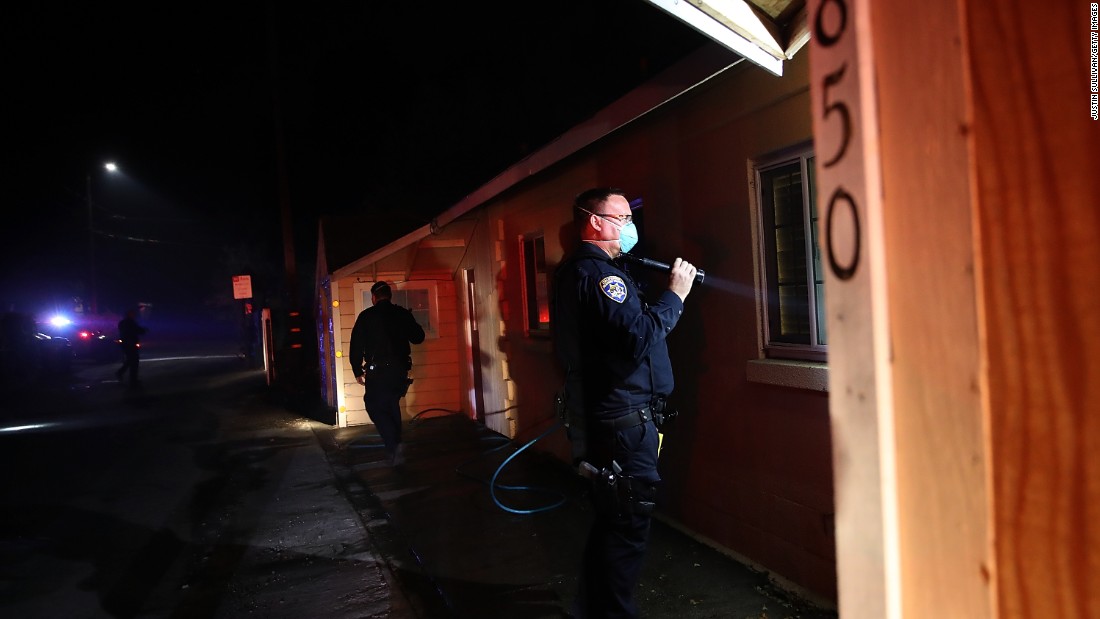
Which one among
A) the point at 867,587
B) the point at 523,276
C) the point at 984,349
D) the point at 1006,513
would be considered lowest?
the point at 867,587

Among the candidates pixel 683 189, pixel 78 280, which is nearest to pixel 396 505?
pixel 683 189

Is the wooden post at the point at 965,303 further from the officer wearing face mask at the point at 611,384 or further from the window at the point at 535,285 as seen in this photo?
the window at the point at 535,285

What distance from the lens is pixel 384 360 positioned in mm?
7648

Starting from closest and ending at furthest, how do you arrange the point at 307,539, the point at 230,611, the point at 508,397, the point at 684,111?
the point at 230,611
the point at 684,111
the point at 307,539
the point at 508,397

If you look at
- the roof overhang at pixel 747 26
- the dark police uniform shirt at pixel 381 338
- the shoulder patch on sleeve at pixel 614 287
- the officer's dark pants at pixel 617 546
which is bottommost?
the officer's dark pants at pixel 617 546

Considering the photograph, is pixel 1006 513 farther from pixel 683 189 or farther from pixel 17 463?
pixel 17 463

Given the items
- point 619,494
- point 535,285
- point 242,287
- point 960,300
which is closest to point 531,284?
point 535,285

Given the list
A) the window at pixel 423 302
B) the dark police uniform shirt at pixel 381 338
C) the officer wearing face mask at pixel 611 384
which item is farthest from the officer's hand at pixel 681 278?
the window at pixel 423 302

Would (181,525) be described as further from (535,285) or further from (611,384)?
(611,384)

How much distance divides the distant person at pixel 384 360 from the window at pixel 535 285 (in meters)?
1.45

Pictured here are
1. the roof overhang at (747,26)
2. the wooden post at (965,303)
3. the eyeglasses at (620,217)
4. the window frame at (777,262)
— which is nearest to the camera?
the wooden post at (965,303)

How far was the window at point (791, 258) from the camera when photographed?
362cm

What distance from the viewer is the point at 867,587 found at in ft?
3.89

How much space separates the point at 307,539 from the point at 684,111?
14.2 ft
